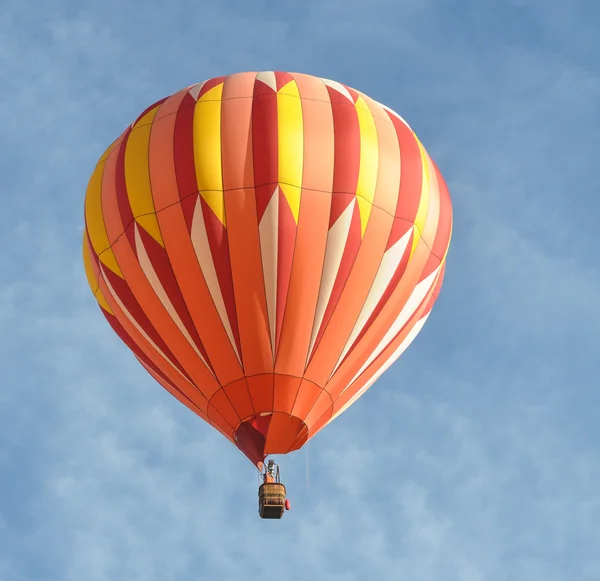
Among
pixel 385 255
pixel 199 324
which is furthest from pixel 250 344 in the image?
pixel 385 255

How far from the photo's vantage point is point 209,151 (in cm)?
2045

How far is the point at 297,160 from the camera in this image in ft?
66.7

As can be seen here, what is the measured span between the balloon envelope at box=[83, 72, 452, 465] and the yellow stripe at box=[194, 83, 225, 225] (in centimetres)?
2

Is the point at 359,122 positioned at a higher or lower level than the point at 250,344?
higher

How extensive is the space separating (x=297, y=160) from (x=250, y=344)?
238 cm

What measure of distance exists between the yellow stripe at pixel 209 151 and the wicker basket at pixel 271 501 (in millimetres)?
3367

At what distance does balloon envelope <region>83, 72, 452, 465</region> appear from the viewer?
20.1 metres

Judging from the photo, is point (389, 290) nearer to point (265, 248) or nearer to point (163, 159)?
point (265, 248)

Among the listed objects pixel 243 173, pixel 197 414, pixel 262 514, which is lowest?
pixel 262 514

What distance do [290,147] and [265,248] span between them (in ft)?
4.41

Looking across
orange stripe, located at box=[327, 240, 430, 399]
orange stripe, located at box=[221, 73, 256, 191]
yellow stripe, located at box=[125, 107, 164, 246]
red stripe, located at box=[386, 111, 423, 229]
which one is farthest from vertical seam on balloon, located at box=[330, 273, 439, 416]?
yellow stripe, located at box=[125, 107, 164, 246]

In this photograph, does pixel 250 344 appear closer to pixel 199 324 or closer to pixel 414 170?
pixel 199 324

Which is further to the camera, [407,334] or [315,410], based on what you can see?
[407,334]

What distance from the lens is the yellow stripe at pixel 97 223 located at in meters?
21.2
